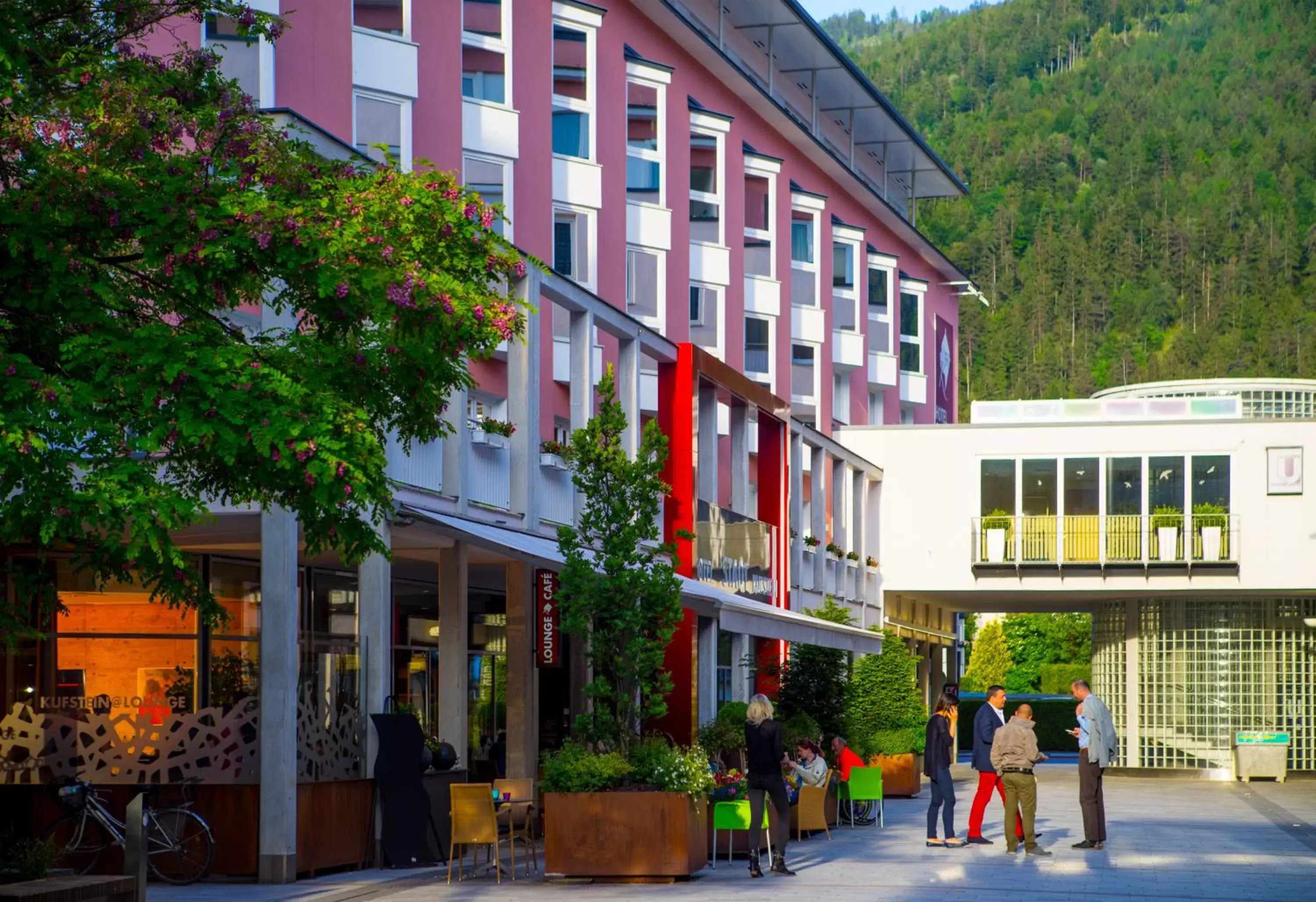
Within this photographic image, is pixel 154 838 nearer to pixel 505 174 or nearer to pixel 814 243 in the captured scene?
pixel 505 174

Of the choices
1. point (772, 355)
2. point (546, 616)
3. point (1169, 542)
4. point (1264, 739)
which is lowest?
point (1264, 739)

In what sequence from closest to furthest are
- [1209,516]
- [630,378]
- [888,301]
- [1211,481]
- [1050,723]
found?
[630,378], [1209,516], [1211,481], [888,301], [1050,723]

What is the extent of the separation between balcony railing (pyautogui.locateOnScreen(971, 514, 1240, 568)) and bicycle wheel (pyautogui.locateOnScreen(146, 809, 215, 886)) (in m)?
26.2

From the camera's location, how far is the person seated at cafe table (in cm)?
2091

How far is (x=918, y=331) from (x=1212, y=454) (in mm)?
17034

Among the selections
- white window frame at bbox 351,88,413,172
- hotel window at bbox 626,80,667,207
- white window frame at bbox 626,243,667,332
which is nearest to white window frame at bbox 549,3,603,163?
hotel window at bbox 626,80,667,207

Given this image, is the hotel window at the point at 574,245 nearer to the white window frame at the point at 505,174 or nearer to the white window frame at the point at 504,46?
the white window frame at the point at 505,174

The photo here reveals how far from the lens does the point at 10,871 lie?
1061 centimetres

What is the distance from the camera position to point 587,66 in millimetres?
33125

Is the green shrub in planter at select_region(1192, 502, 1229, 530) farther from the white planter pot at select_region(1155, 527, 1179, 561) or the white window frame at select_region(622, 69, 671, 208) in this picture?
the white window frame at select_region(622, 69, 671, 208)

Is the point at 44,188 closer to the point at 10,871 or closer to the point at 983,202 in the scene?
the point at 10,871

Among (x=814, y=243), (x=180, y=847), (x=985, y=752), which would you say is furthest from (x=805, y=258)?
(x=180, y=847)

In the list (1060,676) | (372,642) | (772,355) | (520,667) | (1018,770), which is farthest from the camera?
(1060,676)

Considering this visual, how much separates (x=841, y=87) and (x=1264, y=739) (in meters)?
19.7
